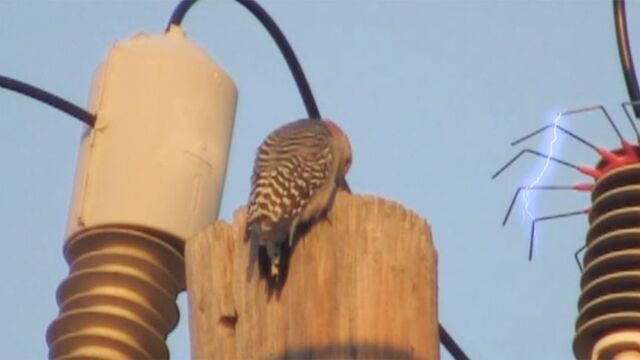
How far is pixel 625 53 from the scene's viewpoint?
20.7 feet

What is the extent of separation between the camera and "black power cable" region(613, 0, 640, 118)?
615 cm

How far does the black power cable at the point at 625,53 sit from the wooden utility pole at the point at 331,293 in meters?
0.82

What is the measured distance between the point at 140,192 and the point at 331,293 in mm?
877

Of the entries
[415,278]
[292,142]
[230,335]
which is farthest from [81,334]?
[292,142]

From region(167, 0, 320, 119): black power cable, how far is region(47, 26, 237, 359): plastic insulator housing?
18.3 inches

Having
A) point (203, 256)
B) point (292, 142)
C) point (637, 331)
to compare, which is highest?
point (292, 142)

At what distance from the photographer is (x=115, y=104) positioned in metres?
6.49

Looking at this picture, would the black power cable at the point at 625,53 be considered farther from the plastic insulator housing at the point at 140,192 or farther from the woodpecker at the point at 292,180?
the plastic insulator housing at the point at 140,192

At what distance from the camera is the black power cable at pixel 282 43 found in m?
7.41

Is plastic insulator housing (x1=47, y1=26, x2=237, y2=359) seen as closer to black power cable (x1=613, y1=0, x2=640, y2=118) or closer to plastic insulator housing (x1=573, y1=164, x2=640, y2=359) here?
plastic insulator housing (x1=573, y1=164, x2=640, y2=359)

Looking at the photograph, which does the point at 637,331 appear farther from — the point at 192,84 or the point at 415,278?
the point at 192,84

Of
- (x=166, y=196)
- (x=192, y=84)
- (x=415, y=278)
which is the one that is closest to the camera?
(x=415, y=278)

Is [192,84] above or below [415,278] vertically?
above

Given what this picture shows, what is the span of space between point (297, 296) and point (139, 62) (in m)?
1.40
